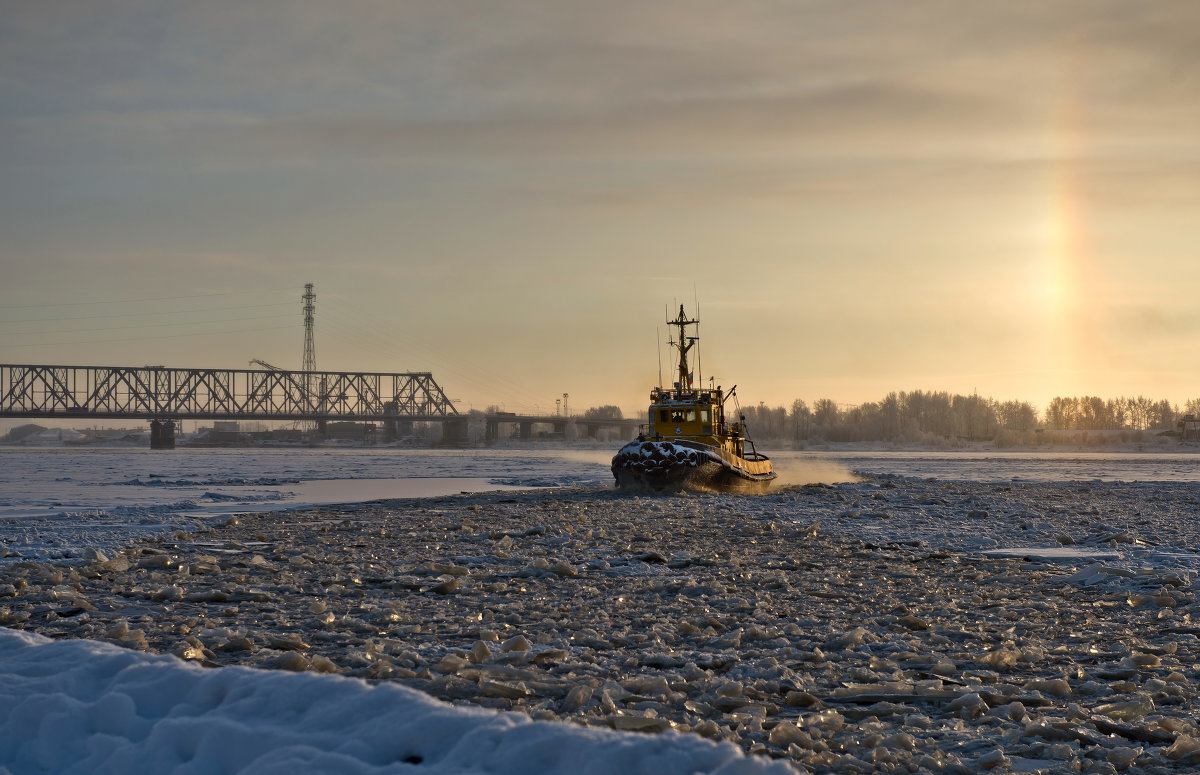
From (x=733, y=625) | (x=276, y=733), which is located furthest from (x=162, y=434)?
(x=276, y=733)

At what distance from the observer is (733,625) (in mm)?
10180

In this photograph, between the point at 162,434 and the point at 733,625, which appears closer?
the point at 733,625

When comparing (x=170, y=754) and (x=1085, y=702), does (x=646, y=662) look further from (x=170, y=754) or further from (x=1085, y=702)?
(x=170, y=754)

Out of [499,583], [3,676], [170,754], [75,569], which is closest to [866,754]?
[170,754]

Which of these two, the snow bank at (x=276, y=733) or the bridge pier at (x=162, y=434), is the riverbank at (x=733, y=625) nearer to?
the snow bank at (x=276, y=733)

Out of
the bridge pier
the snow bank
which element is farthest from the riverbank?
the bridge pier

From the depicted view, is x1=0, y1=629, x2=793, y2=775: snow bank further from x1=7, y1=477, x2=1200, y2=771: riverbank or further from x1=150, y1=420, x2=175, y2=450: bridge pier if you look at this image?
x1=150, y1=420, x2=175, y2=450: bridge pier

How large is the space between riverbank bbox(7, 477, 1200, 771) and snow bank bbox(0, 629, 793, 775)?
1683 mm

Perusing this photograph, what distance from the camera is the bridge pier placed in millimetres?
140125

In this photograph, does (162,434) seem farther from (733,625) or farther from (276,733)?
(276,733)

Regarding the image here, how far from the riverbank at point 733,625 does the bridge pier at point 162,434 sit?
131 m

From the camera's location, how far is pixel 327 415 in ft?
536

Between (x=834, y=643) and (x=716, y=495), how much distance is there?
86.8 ft

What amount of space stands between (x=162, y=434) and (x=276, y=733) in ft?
493
